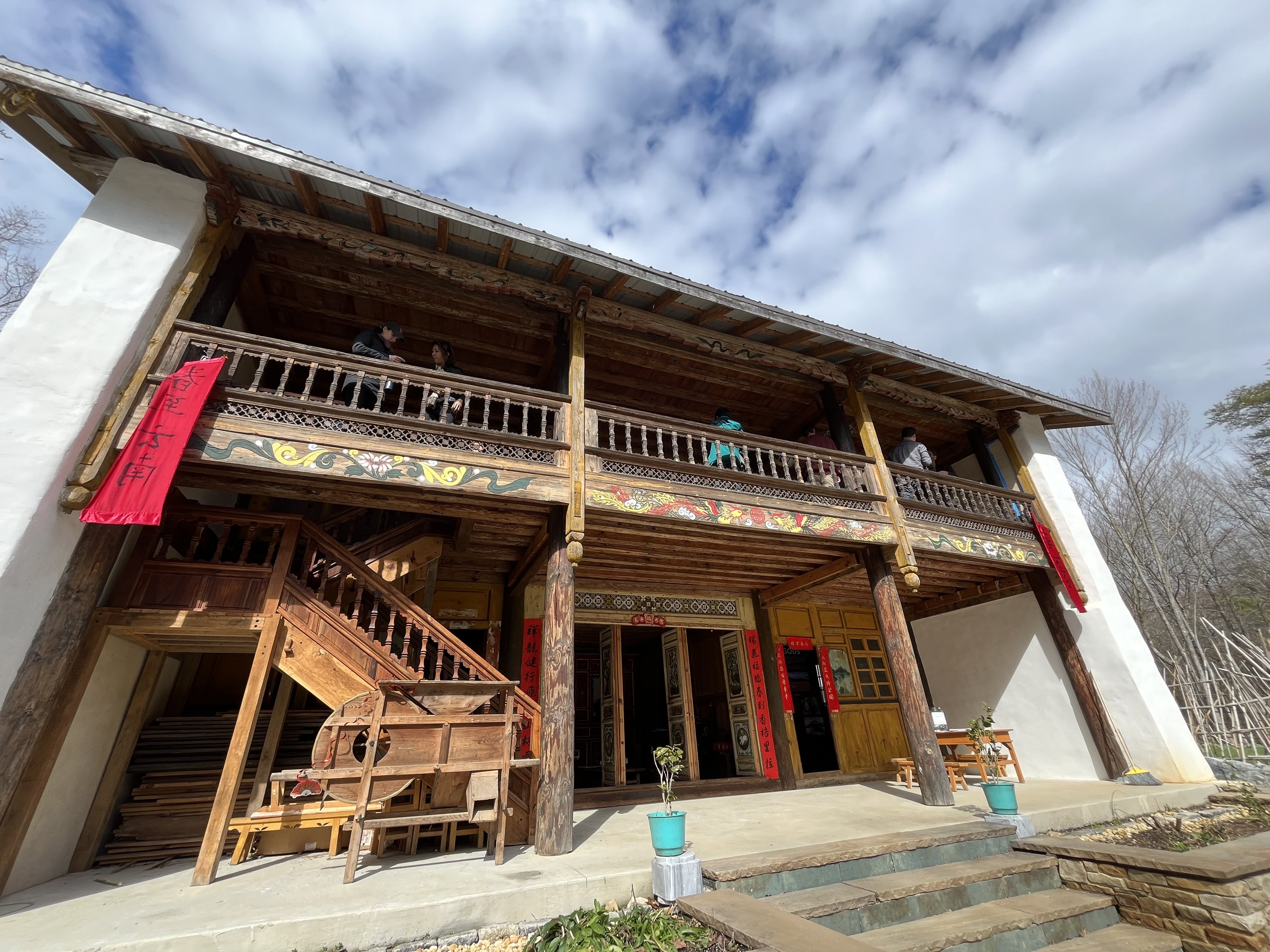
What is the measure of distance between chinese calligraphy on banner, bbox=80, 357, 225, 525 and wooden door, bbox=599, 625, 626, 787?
19.0 ft

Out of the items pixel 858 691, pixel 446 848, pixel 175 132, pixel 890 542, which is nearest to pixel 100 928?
pixel 446 848

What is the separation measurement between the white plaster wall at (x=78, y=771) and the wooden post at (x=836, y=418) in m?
8.43

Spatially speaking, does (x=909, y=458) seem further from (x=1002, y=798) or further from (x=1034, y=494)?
(x=1002, y=798)

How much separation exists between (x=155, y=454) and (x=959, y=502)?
9379 mm

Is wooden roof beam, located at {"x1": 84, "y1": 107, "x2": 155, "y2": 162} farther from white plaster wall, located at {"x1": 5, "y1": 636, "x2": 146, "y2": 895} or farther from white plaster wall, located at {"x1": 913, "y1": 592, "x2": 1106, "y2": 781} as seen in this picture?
white plaster wall, located at {"x1": 913, "y1": 592, "x2": 1106, "y2": 781}

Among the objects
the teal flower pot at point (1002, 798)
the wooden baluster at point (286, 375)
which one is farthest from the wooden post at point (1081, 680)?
the wooden baluster at point (286, 375)

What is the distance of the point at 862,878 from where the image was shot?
3877 millimetres

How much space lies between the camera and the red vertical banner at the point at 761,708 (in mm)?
8336

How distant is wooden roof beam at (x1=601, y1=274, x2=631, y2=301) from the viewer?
6.12 meters

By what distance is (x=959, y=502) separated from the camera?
792cm

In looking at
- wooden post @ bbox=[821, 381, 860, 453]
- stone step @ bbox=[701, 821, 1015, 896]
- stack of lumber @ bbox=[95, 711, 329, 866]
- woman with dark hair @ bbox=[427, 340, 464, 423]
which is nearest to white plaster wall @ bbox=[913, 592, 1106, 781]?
wooden post @ bbox=[821, 381, 860, 453]

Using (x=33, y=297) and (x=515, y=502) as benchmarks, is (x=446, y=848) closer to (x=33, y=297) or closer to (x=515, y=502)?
(x=515, y=502)

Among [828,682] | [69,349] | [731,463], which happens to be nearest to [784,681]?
[828,682]

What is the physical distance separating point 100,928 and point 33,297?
179 inches
